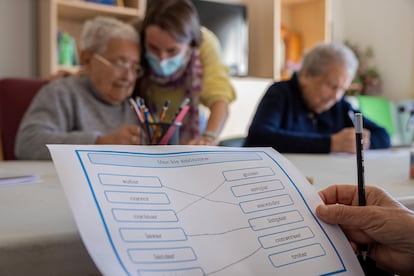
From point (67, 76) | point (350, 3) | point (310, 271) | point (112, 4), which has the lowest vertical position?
point (310, 271)

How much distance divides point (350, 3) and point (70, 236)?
425 cm

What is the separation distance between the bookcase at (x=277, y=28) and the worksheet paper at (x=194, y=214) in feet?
9.71

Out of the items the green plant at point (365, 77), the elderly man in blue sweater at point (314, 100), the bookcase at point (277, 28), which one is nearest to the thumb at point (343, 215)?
the elderly man in blue sweater at point (314, 100)

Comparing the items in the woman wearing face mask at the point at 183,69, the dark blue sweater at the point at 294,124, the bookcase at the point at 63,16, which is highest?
the bookcase at the point at 63,16

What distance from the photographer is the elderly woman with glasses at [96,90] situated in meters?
1.41

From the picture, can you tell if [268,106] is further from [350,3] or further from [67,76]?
[350,3]

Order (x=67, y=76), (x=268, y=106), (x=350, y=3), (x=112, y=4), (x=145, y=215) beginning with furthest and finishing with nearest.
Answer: (x=350, y=3) → (x=112, y=4) → (x=268, y=106) → (x=67, y=76) → (x=145, y=215)

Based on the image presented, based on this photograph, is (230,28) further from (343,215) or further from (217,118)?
(343,215)

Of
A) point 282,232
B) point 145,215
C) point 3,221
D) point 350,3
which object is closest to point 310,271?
point 282,232

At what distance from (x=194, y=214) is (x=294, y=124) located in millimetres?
1567

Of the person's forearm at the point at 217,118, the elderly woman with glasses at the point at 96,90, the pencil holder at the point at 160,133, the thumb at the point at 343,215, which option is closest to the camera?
the thumb at the point at 343,215

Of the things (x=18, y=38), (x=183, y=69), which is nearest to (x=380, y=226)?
(x=183, y=69)

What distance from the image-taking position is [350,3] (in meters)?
4.22

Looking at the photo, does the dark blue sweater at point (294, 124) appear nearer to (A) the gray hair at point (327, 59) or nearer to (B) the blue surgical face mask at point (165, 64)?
(A) the gray hair at point (327, 59)
